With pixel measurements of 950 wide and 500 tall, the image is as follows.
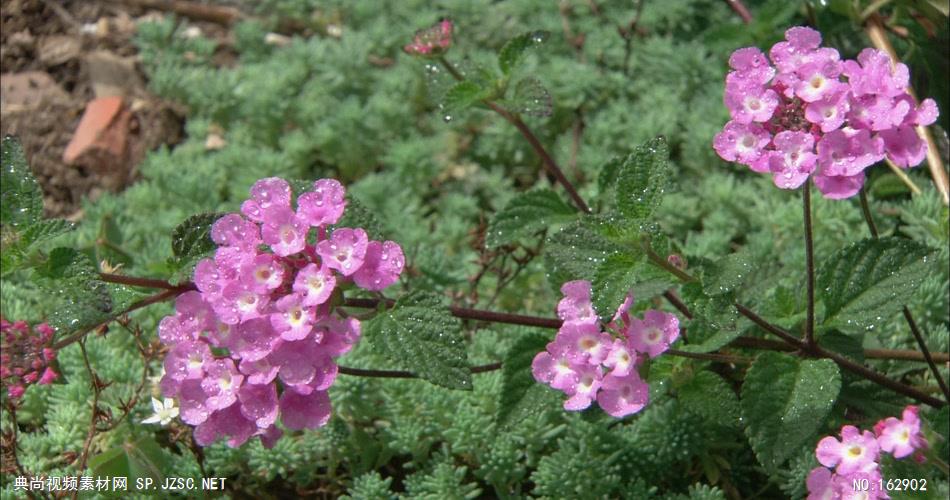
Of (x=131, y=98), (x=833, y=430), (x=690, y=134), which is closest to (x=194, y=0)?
(x=131, y=98)

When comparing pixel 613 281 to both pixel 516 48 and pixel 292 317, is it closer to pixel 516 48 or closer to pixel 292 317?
pixel 292 317

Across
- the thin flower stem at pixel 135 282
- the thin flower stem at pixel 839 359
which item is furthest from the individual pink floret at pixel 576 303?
the thin flower stem at pixel 135 282

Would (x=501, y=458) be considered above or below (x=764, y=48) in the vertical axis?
below

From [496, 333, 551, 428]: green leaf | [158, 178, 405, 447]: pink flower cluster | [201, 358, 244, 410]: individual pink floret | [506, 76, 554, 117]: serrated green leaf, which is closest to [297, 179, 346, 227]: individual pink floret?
[158, 178, 405, 447]: pink flower cluster

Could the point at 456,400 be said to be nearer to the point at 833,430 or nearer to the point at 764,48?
the point at 833,430

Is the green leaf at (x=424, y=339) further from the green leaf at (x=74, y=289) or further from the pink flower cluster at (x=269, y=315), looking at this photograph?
the green leaf at (x=74, y=289)

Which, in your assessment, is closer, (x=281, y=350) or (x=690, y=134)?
(x=281, y=350)

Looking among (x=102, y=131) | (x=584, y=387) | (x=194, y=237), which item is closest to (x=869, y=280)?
(x=584, y=387)

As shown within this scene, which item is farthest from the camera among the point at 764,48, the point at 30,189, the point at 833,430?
the point at 764,48
